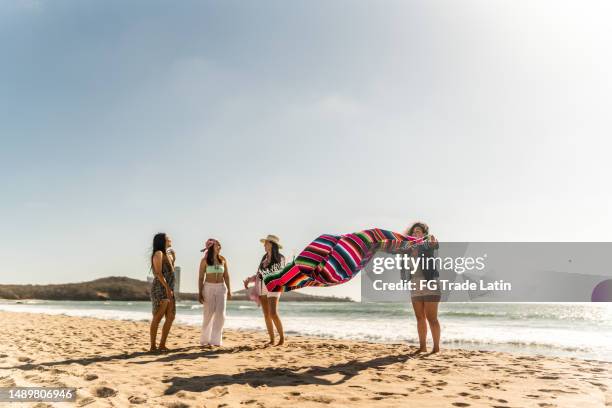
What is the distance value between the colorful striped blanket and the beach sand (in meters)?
1.20

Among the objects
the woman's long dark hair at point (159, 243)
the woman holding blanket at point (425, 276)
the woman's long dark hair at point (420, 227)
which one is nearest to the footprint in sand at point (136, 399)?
the woman's long dark hair at point (159, 243)

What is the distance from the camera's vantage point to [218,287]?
26.0 feet

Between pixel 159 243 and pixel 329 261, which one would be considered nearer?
pixel 329 261

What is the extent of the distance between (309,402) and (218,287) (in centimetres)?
410

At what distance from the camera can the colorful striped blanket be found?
6.31 meters

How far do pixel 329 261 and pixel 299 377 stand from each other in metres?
1.66

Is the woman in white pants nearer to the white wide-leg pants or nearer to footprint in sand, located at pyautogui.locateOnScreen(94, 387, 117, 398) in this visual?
the white wide-leg pants

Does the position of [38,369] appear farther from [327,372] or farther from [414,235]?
[414,235]

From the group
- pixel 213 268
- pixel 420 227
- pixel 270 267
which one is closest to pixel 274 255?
pixel 270 267

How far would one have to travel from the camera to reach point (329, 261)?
20.6 ft

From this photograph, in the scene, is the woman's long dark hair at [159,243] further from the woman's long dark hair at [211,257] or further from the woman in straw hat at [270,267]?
the woman in straw hat at [270,267]

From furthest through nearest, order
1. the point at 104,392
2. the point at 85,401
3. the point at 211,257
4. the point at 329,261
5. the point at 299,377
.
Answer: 1. the point at 211,257
2. the point at 329,261
3. the point at 299,377
4. the point at 104,392
5. the point at 85,401

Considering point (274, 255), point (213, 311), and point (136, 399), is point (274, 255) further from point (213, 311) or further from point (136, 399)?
point (136, 399)

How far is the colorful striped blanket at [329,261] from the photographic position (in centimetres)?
631
